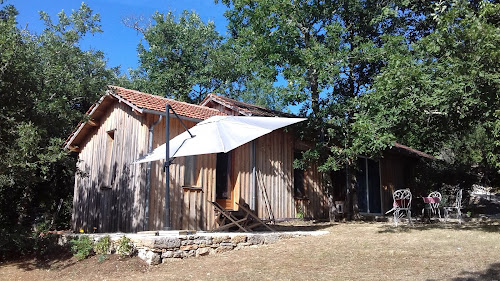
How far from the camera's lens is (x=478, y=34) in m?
7.67

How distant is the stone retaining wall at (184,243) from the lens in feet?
23.8

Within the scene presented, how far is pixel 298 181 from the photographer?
13680 millimetres

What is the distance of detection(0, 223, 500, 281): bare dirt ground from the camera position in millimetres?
5906

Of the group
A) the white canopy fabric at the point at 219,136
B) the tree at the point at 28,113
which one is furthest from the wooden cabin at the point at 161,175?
the white canopy fabric at the point at 219,136

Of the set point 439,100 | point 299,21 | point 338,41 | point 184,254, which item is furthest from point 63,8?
point 439,100

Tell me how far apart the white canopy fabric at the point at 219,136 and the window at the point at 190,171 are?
5.68 ft

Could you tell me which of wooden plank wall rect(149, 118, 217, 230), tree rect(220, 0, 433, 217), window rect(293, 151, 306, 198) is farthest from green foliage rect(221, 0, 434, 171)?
wooden plank wall rect(149, 118, 217, 230)

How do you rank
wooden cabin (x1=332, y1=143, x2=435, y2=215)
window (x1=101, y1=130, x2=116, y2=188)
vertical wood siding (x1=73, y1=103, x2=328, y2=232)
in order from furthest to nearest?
wooden cabin (x1=332, y1=143, x2=435, y2=215) → window (x1=101, y1=130, x2=116, y2=188) → vertical wood siding (x1=73, y1=103, x2=328, y2=232)

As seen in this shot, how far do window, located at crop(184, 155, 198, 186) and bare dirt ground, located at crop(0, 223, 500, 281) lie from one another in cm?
301

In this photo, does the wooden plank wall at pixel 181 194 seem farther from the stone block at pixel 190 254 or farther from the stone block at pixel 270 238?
the stone block at pixel 270 238

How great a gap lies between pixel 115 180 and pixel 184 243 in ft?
13.3

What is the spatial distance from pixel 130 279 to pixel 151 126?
14.4ft

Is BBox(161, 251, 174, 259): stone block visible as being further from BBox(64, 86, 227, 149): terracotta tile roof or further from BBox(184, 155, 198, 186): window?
BBox(64, 86, 227, 149): terracotta tile roof

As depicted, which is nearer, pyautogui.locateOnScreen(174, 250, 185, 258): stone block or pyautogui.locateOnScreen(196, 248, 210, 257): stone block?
pyautogui.locateOnScreen(174, 250, 185, 258): stone block
